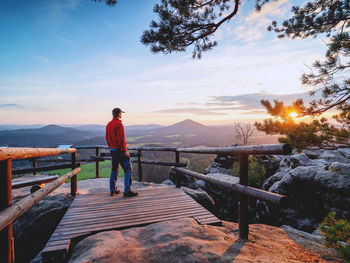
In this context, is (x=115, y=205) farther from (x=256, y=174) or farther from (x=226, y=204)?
(x=256, y=174)

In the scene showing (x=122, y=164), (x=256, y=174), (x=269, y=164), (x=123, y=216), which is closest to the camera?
(x=123, y=216)

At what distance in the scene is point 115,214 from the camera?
11.4ft

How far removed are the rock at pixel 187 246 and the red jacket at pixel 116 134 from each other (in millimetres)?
2377

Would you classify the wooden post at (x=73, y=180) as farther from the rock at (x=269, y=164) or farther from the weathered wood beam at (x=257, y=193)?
the rock at (x=269, y=164)

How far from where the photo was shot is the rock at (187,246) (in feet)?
6.56

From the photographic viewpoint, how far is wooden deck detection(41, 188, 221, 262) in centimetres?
258

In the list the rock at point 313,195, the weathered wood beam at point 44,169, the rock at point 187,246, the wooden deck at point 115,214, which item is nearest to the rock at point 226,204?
the rock at point 313,195

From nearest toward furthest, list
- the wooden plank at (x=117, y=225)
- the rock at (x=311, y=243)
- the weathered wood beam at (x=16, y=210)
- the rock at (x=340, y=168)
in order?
the weathered wood beam at (x=16, y=210) → the rock at (x=311, y=243) → the wooden plank at (x=117, y=225) → the rock at (x=340, y=168)

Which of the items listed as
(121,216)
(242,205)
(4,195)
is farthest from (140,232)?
(4,195)

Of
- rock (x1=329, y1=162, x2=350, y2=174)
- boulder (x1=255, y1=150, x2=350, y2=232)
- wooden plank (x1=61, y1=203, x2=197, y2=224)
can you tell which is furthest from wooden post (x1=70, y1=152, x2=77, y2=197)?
rock (x1=329, y1=162, x2=350, y2=174)

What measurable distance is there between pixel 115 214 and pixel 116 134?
1.94 m

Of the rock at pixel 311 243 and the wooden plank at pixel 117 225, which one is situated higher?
the wooden plank at pixel 117 225

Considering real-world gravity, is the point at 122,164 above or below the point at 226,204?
above

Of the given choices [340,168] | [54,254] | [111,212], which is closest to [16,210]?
[54,254]
